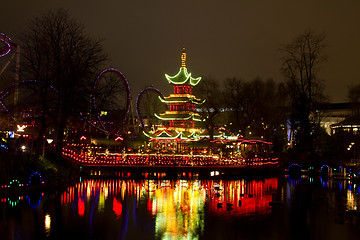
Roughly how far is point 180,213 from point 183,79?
53494 mm

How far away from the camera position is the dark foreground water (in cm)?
2125

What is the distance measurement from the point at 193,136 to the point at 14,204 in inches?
1869

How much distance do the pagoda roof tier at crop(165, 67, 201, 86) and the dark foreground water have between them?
40.0 metres

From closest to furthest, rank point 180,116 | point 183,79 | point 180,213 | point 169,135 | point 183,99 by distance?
point 180,213 < point 169,135 < point 180,116 < point 183,99 < point 183,79

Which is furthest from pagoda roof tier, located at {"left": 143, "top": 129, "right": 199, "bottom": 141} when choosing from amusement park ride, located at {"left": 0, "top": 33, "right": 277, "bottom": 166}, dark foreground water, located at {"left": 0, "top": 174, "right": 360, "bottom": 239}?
dark foreground water, located at {"left": 0, "top": 174, "right": 360, "bottom": 239}

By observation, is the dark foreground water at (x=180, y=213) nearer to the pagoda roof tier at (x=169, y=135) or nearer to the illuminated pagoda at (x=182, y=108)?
the pagoda roof tier at (x=169, y=135)

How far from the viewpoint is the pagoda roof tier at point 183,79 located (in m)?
77.8

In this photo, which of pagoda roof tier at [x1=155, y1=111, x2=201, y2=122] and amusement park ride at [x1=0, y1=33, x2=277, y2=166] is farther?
pagoda roof tier at [x1=155, y1=111, x2=201, y2=122]

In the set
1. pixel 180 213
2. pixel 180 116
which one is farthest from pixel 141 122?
pixel 180 213

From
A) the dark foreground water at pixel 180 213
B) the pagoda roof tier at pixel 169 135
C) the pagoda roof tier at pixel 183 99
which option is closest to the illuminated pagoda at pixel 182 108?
the pagoda roof tier at pixel 183 99

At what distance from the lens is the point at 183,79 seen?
256 ft

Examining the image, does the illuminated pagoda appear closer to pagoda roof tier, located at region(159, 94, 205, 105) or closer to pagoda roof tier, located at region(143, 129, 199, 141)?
pagoda roof tier, located at region(159, 94, 205, 105)

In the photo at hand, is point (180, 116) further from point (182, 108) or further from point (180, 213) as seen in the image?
point (180, 213)

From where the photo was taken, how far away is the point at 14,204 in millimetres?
26375
